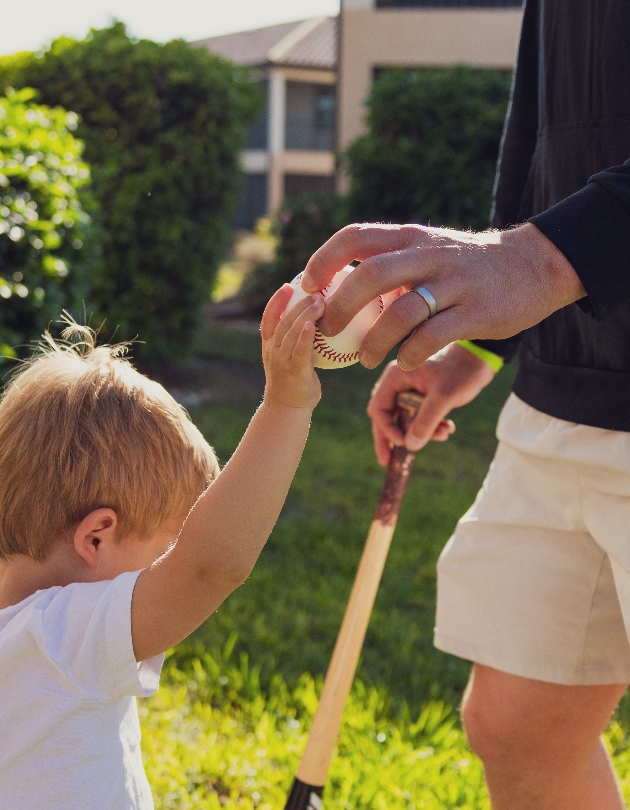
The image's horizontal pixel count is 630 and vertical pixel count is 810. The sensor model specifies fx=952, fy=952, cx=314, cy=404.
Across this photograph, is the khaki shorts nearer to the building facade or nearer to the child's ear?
the child's ear

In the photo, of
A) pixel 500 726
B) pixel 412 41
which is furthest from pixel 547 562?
pixel 412 41

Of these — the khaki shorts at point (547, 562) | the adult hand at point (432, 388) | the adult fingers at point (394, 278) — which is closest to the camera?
the adult fingers at point (394, 278)

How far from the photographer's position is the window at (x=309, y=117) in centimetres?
2945

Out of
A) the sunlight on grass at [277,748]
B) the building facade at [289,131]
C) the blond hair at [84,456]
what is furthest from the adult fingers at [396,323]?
the building facade at [289,131]

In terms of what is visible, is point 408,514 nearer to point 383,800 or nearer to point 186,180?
point 383,800

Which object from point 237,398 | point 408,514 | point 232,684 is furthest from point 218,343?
point 232,684

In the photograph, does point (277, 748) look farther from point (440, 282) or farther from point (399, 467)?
point (440, 282)

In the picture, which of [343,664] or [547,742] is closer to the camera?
[547,742]

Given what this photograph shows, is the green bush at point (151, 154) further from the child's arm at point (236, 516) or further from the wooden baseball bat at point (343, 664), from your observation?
the child's arm at point (236, 516)

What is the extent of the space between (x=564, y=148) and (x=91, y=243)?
10.4ft

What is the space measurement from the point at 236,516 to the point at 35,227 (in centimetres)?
254

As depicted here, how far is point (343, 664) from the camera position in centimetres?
208

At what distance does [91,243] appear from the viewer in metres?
4.48

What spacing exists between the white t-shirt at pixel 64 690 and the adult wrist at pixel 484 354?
41.0 inches
